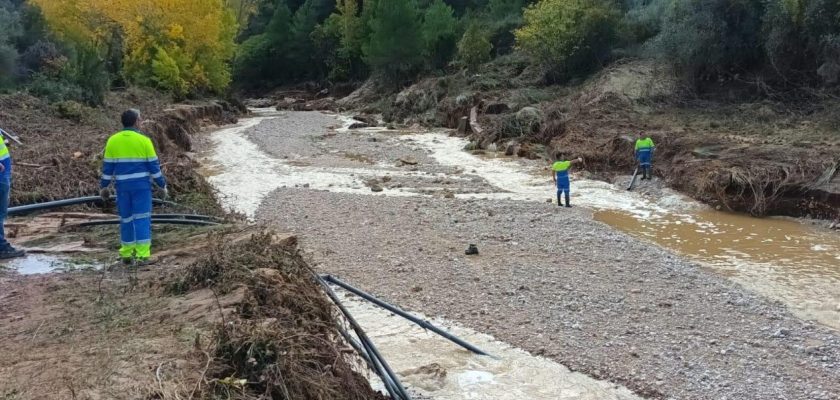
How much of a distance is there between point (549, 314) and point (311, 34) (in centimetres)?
5825

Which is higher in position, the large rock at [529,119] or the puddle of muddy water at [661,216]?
the large rock at [529,119]

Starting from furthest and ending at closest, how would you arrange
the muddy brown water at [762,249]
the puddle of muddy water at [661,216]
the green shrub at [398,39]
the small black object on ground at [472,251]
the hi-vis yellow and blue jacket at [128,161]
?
the green shrub at [398,39], the small black object on ground at [472,251], the puddle of muddy water at [661,216], the muddy brown water at [762,249], the hi-vis yellow and blue jacket at [128,161]

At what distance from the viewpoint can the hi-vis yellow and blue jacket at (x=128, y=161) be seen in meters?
7.17

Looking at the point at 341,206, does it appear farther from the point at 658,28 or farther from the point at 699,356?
the point at 658,28

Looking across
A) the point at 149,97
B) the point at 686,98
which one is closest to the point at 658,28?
the point at 686,98

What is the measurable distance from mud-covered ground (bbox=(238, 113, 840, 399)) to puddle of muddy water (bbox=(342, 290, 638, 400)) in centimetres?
22

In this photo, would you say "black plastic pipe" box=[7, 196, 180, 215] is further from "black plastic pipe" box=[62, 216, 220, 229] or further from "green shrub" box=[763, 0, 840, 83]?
"green shrub" box=[763, 0, 840, 83]

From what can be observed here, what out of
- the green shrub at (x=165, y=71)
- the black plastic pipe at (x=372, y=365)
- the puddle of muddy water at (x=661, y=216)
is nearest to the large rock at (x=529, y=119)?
A: the puddle of muddy water at (x=661, y=216)

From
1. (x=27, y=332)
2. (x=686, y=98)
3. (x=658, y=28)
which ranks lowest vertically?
(x=27, y=332)

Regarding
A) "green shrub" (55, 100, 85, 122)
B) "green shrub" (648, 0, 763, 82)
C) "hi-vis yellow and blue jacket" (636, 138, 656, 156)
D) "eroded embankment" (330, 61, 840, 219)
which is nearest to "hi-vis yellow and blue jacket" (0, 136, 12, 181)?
"eroded embankment" (330, 61, 840, 219)

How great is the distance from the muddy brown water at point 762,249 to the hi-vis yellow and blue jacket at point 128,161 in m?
8.12

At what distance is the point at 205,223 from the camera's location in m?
8.52

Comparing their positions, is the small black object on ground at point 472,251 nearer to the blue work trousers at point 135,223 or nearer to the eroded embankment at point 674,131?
the blue work trousers at point 135,223

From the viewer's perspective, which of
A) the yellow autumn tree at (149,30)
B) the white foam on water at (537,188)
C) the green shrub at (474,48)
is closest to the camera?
the white foam on water at (537,188)
